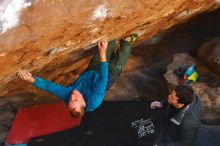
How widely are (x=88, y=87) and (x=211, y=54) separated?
2.61 meters

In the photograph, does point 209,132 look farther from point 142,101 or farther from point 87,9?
point 87,9

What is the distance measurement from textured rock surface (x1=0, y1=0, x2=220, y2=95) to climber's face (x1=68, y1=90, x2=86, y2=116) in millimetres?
617

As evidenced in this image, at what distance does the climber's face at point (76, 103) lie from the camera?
4.45m

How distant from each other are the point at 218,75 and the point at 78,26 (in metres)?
3.04

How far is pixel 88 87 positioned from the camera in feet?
15.7

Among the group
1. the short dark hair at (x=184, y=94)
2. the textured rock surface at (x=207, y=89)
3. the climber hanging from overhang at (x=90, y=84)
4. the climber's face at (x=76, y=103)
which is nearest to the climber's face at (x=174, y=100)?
the short dark hair at (x=184, y=94)

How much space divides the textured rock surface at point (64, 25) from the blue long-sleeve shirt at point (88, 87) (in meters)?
0.38

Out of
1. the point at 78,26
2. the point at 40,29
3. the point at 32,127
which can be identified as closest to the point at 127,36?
the point at 78,26

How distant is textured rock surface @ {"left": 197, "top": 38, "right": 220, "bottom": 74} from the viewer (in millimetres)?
6312

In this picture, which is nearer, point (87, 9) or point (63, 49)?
point (87, 9)

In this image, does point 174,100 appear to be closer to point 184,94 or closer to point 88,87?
point 184,94

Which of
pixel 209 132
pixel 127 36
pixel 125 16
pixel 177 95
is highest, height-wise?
pixel 125 16

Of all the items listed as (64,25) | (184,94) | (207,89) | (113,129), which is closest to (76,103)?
(64,25)

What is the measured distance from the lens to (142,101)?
21.2 feet
